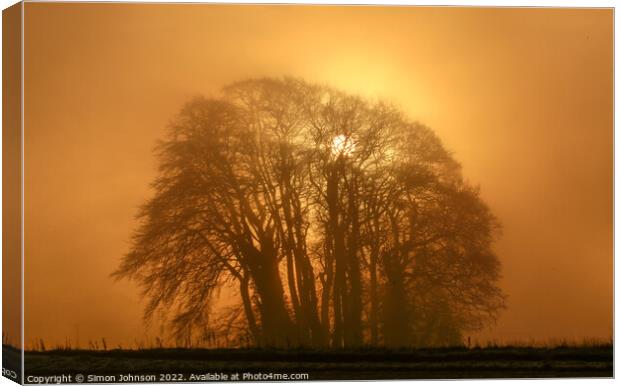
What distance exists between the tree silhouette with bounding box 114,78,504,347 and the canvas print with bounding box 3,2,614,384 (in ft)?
0.06

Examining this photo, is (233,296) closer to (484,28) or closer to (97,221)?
(97,221)

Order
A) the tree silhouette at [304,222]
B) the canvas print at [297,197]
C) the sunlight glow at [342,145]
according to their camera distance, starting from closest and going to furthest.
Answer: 1. the canvas print at [297,197]
2. the tree silhouette at [304,222]
3. the sunlight glow at [342,145]

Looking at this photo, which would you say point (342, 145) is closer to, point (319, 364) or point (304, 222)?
point (304, 222)

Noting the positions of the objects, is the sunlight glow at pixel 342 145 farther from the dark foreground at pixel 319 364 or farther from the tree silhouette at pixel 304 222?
the dark foreground at pixel 319 364

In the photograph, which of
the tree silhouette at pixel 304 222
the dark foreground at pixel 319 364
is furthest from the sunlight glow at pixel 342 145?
the dark foreground at pixel 319 364

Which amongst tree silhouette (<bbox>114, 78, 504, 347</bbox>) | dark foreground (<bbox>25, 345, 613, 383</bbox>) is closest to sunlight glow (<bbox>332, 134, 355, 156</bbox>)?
tree silhouette (<bbox>114, 78, 504, 347</bbox>)

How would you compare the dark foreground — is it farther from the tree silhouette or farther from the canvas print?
the tree silhouette

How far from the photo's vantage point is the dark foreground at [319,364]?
1060 cm

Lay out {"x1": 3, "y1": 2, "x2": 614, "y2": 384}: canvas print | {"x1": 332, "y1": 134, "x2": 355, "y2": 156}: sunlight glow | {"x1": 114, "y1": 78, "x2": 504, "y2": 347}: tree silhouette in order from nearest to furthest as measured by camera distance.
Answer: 1. {"x1": 3, "y1": 2, "x2": 614, "y2": 384}: canvas print
2. {"x1": 114, "y1": 78, "x2": 504, "y2": 347}: tree silhouette
3. {"x1": 332, "y1": 134, "x2": 355, "y2": 156}: sunlight glow

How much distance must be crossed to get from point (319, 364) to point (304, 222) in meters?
1.25

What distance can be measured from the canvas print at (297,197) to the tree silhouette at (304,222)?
2 centimetres

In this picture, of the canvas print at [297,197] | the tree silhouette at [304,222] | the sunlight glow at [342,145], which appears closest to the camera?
the canvas print at [297,197]

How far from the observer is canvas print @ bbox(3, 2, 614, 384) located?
34.7 feet

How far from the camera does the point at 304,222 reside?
426 inches
